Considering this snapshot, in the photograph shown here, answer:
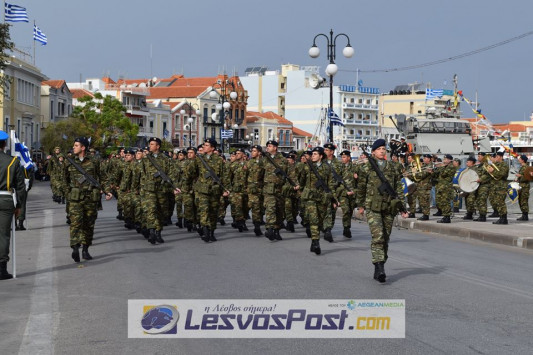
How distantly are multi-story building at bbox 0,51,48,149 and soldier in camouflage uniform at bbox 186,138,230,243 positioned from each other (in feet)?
159

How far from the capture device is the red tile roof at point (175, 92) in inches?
4505

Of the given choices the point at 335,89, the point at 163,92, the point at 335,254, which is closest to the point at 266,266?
the point at 335,254

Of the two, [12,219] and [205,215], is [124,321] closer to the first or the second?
[12,219]

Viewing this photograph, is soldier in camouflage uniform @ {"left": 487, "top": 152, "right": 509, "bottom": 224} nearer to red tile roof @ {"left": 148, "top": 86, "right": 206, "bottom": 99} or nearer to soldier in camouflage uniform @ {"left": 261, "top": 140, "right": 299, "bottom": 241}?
soldier in camouflage uniform @ {"left": 261, "top": 140, "right": 299, "bottom": 241}

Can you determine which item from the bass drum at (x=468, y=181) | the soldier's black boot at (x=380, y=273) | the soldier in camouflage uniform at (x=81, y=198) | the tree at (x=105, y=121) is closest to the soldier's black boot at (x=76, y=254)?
the soldier in camouflage uniform at (x=81, y=198)

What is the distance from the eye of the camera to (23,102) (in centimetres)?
6981

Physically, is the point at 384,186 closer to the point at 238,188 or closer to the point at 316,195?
the point at 316,195

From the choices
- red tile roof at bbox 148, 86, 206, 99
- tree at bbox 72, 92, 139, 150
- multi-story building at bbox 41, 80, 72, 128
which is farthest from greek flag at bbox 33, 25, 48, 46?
red tile roof at bbox 148, 86, 206, 99

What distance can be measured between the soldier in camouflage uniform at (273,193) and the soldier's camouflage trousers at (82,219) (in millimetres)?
4312

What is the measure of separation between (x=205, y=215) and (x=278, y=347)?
930 centimetres

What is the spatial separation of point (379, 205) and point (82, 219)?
16.2ft

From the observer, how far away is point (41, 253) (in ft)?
46.6

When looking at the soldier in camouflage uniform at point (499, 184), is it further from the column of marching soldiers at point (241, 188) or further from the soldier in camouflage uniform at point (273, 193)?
the soldier in camouflage uniform at point (273, 193)

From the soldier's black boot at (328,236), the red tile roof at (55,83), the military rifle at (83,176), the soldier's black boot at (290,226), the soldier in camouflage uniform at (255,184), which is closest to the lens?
the military rifle at (83,176)
